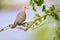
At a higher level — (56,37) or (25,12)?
(25,12)

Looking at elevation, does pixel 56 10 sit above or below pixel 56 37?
above

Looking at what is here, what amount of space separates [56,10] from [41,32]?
23 centimetres

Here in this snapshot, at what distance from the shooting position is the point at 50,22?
1.40 metres

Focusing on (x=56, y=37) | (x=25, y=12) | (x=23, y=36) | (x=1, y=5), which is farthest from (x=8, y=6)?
(x=56, y=37)

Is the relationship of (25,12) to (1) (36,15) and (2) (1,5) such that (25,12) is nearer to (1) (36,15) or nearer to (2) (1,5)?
(1) (36,15)

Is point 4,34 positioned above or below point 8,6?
below

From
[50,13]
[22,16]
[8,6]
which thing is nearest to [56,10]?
[50,13]

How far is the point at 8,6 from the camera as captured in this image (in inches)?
54.8

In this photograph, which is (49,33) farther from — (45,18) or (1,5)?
(1,5)

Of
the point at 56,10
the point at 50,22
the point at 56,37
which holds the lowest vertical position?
the point at 56,37

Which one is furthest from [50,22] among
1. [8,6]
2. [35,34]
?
[8,6]

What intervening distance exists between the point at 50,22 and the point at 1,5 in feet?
1.51

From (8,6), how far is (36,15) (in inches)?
10.3

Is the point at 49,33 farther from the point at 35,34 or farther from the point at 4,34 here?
the point at 4,34
